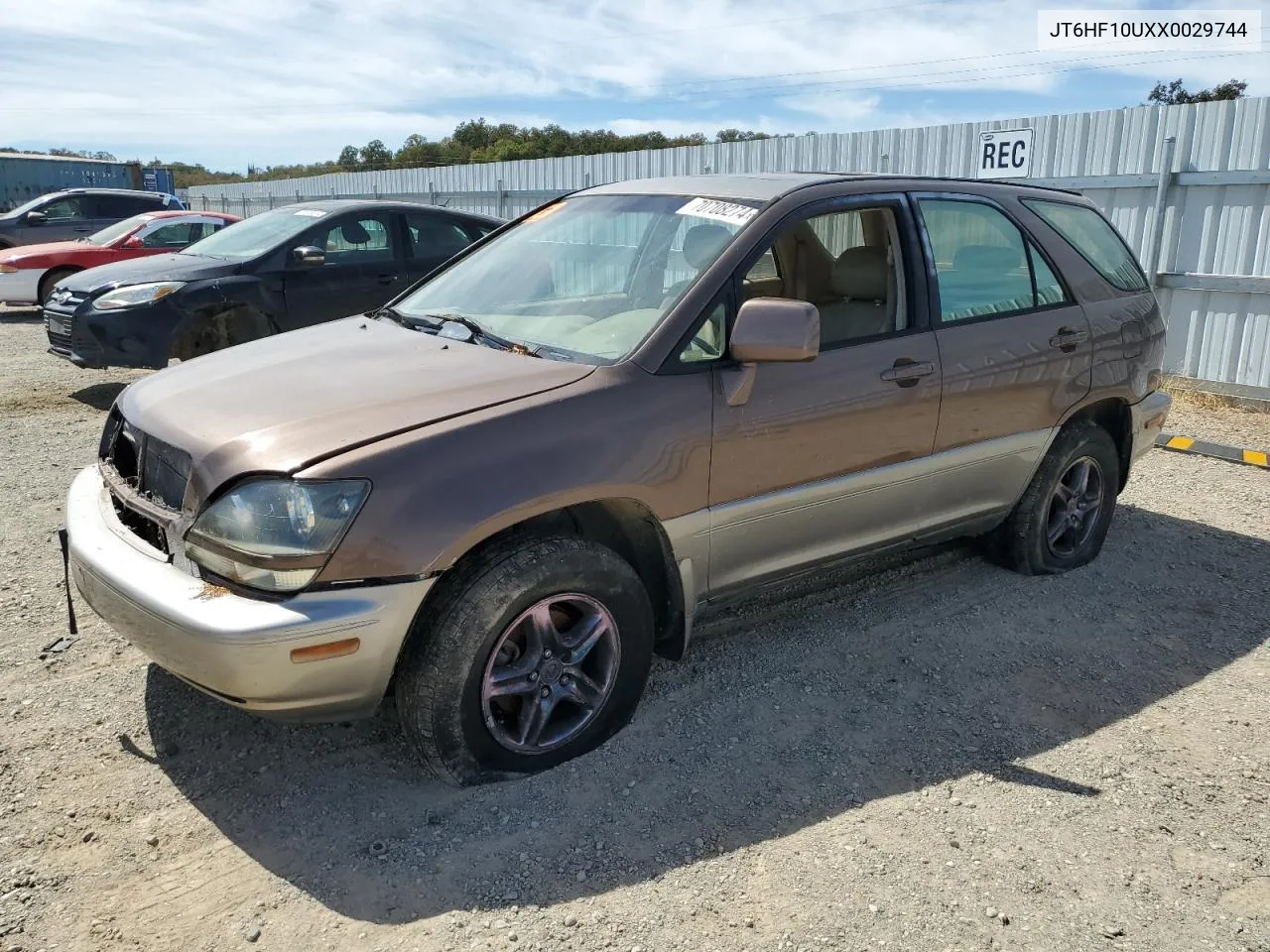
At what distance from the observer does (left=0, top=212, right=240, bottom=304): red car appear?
12.9 metres

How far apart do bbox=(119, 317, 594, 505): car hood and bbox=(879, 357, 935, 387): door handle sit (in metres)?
1.27

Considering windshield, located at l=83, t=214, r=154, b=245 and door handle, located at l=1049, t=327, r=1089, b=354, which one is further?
windshield, located at l=83, t=214, r=154, b=245

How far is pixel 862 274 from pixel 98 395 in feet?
24.0

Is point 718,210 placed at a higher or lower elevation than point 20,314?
higher

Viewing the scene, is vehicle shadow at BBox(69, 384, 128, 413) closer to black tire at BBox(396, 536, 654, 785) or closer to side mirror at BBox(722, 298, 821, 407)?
black tire at BBox(396, 536, 654, 785)

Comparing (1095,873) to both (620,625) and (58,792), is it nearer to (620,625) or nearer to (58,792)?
(620,625)

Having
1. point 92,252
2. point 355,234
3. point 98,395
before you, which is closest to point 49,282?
point 92,252

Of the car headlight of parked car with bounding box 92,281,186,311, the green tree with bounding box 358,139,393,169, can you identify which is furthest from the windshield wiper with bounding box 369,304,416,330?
the green tree with bounding box 358,139,393,169

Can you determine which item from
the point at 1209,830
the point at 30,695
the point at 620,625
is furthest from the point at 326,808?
the point at 1209,830

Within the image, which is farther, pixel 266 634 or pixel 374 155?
pixel 374 155

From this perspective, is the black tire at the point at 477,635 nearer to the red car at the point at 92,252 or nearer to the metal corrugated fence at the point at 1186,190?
the metal corrugated fence at the point at 1186,190

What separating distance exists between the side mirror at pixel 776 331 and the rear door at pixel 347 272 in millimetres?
5762

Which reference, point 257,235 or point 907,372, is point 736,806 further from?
point 257,235

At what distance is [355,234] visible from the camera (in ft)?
28.5
